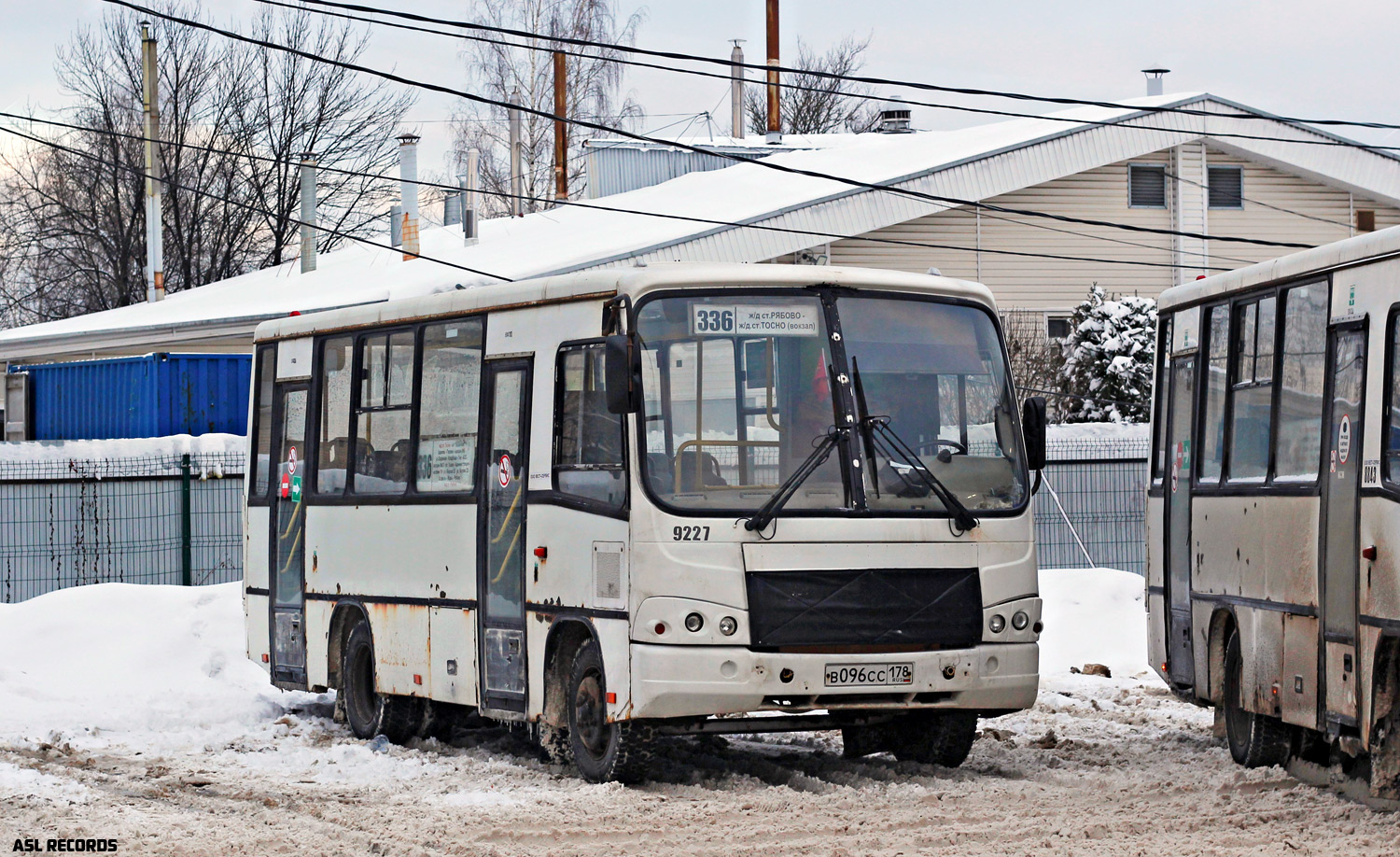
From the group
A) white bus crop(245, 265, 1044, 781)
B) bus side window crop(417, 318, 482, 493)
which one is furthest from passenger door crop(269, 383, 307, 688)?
white bus crop(245, 265, 1044, 781)

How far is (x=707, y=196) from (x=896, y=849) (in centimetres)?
2550

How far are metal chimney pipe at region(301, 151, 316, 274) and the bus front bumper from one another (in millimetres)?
30316

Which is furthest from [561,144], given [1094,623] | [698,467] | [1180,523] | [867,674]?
[867,674]

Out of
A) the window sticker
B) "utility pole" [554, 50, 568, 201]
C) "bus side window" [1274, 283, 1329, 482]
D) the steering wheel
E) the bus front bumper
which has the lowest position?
the bus front bumper

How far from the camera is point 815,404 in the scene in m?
10.6

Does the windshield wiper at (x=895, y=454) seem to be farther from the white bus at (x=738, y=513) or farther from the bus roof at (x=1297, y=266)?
the bus roof at (x=1297, y=266)

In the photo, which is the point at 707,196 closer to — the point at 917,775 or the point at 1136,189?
the point at 1136,189

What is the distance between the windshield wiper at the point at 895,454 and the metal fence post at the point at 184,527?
13.2 metres

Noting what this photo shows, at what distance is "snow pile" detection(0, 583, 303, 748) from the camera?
13867 mm

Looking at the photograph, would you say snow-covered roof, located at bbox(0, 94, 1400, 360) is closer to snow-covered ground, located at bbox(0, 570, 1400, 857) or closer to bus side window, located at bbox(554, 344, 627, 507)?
snow-covered ground, located at bbox(0, 570, 1400, 857)

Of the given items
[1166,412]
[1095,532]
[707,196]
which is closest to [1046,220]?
[707,196]

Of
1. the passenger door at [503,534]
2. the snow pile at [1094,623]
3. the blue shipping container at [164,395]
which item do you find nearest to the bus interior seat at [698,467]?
the passenger door at [503,534]

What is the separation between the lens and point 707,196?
3316 cm

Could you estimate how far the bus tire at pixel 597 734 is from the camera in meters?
10.5
